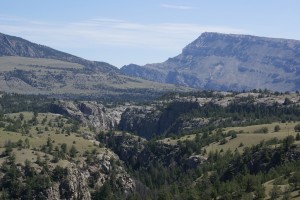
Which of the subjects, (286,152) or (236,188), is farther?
Answer: (286,152)

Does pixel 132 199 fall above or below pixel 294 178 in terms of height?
below

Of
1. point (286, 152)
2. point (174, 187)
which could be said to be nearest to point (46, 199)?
point (174, 187)

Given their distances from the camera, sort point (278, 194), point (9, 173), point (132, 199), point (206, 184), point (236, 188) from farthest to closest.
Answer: point (9, 173)
point (132, 199)
point (206, 184)
point (236, 188)
point (278, 194)

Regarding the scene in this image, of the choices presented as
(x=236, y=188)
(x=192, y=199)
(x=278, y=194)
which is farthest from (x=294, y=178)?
(x=192, y=199)

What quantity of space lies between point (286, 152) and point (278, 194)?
55.5 meters

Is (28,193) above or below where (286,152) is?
below

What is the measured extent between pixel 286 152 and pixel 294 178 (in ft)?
160

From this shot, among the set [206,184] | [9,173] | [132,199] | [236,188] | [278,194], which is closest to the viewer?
[278,194]

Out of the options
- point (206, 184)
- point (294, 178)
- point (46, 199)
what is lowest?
point (46, 199)

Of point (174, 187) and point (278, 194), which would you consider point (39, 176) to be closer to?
point (174, 187)

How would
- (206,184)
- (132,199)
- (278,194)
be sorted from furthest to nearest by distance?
(132,199)
(206,184)
(278,194)

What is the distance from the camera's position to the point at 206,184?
168 m

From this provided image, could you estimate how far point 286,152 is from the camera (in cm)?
17838

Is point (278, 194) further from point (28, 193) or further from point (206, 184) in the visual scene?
point (28, 193)
